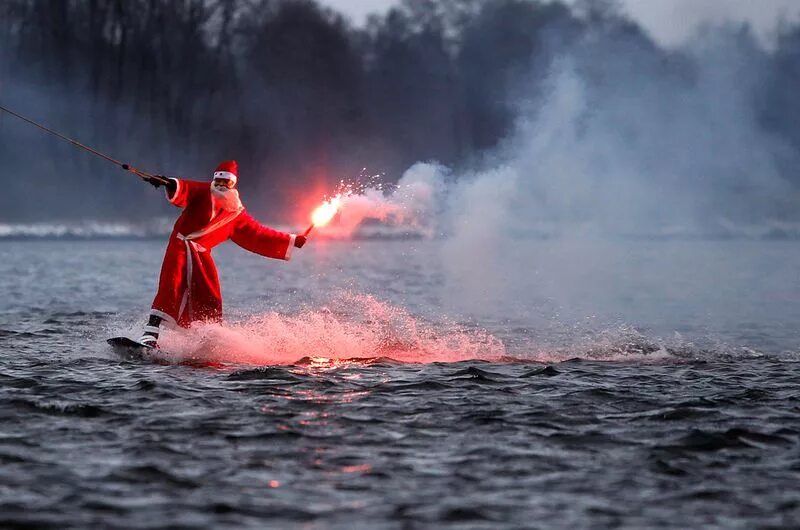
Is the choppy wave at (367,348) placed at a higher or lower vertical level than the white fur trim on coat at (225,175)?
lower

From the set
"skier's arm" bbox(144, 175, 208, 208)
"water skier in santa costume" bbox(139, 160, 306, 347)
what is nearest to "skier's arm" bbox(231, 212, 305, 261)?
"water skier in santa costume" bbox(139, 160, 306, 347)

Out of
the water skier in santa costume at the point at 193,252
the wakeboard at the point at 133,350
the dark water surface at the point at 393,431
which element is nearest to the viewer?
the dark water surface at the point at 393,431

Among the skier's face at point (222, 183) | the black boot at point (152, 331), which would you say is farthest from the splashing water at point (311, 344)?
the skier's face at point (222, 183)

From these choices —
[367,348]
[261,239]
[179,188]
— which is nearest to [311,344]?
[367,348]

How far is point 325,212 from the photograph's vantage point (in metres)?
15.8

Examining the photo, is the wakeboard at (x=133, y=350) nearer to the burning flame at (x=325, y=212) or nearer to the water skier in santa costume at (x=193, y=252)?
the water skier in santa costume at (x=193, y=252)

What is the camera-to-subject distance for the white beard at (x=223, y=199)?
14.6 metres

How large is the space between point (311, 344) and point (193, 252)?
79.4 inches

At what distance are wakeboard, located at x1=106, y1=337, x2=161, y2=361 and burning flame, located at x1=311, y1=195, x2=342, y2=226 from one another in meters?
3.03

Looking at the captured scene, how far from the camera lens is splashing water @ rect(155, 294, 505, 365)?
14.1 metres

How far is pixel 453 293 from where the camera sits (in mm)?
34156

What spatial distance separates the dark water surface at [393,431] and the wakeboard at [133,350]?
12.0 inches

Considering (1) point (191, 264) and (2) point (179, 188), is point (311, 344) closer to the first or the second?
(1) point (191, 264)

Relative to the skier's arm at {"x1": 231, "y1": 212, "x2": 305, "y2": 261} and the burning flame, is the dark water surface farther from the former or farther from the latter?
the burning flame
